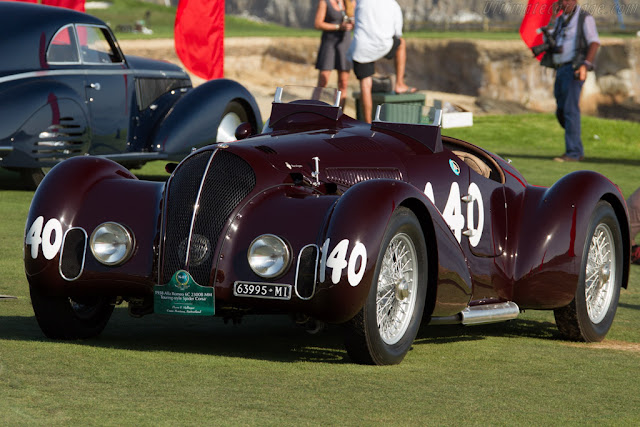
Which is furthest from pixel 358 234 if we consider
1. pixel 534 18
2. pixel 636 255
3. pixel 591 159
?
pixel 534 18

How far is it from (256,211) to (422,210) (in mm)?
795

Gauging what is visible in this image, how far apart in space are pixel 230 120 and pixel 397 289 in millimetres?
7947

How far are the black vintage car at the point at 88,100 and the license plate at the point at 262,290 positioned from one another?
5970 mm

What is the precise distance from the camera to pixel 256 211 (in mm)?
5273

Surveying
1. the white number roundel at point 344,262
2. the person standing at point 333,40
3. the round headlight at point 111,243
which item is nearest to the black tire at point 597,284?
the white number roundel at point 344,262

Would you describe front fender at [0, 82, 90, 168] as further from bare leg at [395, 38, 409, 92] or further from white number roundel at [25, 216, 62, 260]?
bare leg at [395, 38, 409, 92]

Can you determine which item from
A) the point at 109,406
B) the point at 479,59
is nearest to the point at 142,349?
the point at 109,406

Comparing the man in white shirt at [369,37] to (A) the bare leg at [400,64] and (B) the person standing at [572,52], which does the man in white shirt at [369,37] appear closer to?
(A) the bare leg at [400,64]

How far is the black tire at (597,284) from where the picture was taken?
6.42m

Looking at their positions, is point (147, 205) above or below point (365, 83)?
above

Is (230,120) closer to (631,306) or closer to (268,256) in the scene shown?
(631,306)

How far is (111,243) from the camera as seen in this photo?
5391mm

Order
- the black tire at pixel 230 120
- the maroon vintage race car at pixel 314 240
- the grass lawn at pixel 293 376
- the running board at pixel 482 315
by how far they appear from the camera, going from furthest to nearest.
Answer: the black tire at pixel 230 120
the running board at pixel 482 315
the maroon vintage race car at pixel 314 240
the grass lawn at pixel 293 376

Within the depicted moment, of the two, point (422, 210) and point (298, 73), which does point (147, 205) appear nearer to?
point (422, 210)
